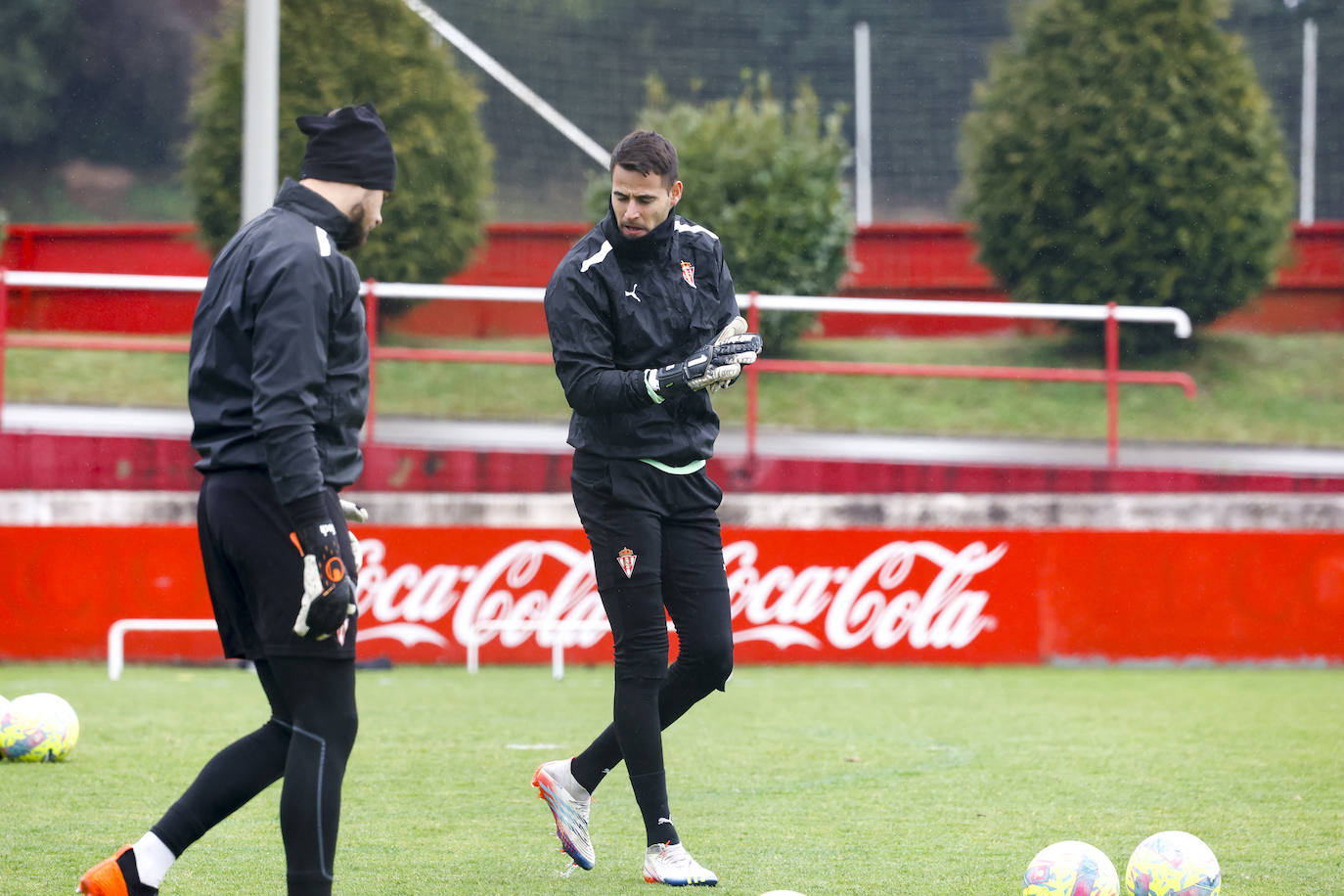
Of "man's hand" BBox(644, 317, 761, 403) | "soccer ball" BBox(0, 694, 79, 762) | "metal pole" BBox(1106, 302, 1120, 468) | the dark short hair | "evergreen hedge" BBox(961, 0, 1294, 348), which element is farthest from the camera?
"evergreen hedge" BBox(961, 0, 1294, 348)

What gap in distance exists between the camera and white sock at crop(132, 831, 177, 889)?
3689 mm

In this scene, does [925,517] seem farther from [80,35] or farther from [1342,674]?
[80,35]

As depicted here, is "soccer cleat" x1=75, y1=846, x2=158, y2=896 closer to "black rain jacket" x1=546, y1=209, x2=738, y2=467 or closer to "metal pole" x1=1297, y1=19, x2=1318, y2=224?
"black rain jacket" x1=546, y1=209, x2=738, y2=467

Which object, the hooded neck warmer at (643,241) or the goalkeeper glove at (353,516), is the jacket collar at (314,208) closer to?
the goalkeeper glove at (353,516)

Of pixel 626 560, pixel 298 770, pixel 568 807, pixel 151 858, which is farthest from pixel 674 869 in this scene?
pixel 151 858

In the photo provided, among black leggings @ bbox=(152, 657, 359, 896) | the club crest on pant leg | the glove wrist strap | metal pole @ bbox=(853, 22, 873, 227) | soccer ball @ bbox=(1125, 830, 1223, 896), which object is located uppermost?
metal pole @ bbox=(853, 22, 873, 227)

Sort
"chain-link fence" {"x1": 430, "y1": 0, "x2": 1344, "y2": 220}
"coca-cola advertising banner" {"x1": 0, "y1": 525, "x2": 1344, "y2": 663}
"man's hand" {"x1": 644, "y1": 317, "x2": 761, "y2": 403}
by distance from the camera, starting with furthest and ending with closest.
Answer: "chain-link fence" {"x1": 430, "y1": 0, "x2": 1344, "y2": 220}
"coca-cola advertising banner" {"x1": 0, "y1": 525, "x2": 1344, "y2": 663}
"man's hand" {"x1": 644, "y1": 317, "x2": 761, "y2": 403}

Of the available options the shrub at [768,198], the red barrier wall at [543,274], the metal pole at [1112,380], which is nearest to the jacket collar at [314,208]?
the metal pole at [1112,380]

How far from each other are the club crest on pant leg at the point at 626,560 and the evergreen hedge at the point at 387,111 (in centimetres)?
1357

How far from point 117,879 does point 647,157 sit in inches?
90.2

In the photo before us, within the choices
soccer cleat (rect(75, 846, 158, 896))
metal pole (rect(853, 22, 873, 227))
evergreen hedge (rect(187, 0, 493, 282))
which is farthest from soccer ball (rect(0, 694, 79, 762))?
metal pole (rect(853, 22, 873, 227))

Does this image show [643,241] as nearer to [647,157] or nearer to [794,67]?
[647,157]

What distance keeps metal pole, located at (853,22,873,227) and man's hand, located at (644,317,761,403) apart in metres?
19.0

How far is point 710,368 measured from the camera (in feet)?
14.1
